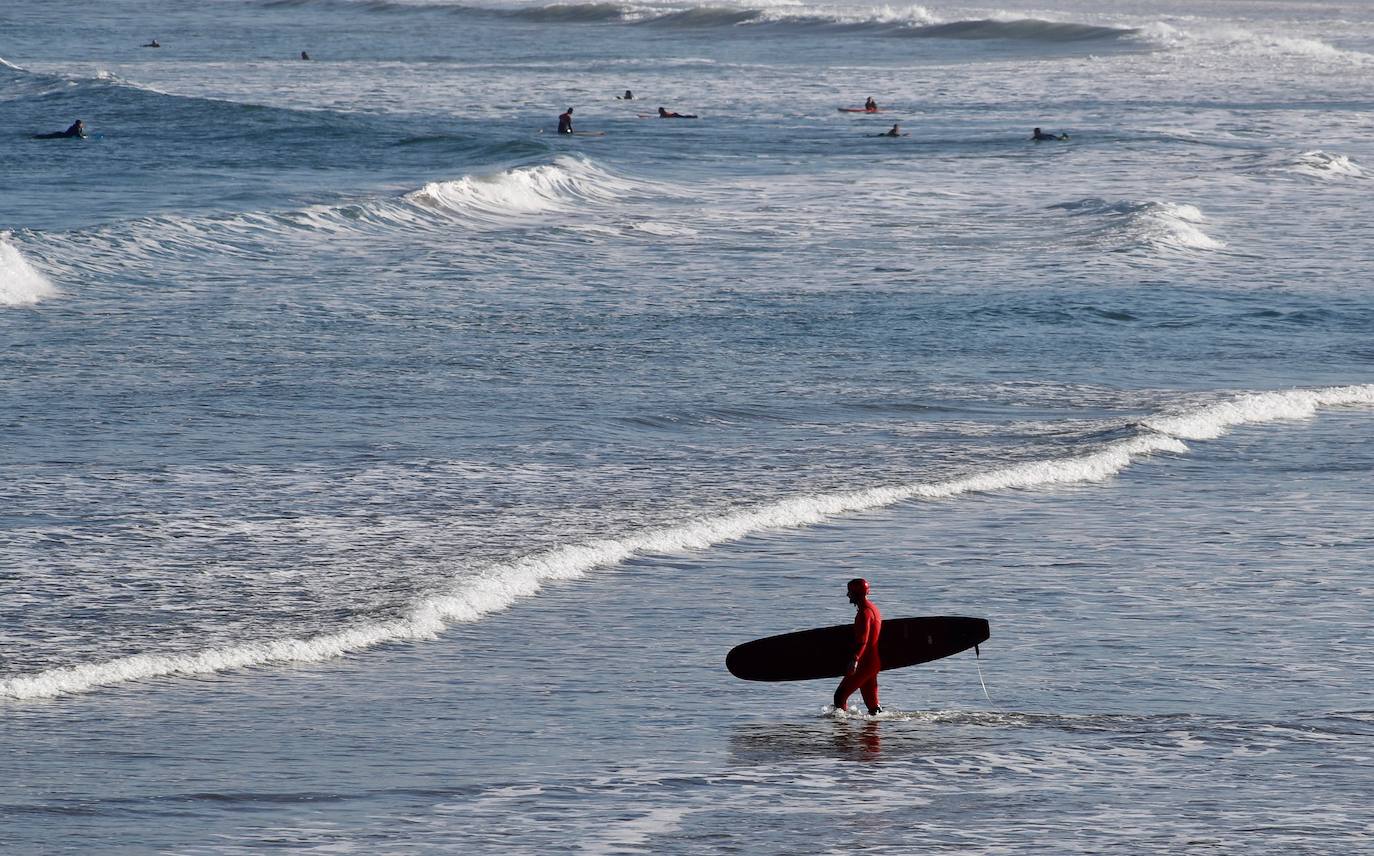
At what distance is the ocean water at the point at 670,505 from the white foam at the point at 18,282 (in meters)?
0.08

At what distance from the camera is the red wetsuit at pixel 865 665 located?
9.62 m

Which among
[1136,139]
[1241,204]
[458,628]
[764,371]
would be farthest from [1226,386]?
[1136,139]

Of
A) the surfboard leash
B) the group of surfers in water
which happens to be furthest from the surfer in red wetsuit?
the group of surfers in water

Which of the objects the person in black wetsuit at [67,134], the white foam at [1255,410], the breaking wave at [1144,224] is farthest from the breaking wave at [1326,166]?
the person in black wetsuit at [67,134]

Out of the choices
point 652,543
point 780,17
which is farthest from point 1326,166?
point 780,17

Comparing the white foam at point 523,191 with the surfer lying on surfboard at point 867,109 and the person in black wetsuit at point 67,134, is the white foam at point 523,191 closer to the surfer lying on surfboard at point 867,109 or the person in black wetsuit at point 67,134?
the person in black wetsuit at point 67,134

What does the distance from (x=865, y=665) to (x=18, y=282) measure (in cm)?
1842

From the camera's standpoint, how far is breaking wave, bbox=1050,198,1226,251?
98.2ft

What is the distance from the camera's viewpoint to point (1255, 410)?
17.9 meters

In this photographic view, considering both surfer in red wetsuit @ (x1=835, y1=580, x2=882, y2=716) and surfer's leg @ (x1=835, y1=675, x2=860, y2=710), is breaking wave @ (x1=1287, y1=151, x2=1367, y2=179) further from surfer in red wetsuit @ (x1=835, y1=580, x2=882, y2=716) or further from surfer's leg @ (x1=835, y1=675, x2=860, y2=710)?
surfer's leg @ (x1=835, y1=675, x2=860, y2=710)

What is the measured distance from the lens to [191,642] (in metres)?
10.5

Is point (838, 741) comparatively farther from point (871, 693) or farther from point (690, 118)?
point (690, 118)

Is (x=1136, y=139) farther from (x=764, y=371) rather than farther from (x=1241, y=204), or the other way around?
(x=764, y=371)

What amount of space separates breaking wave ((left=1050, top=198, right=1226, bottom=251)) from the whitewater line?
35.9 feet
